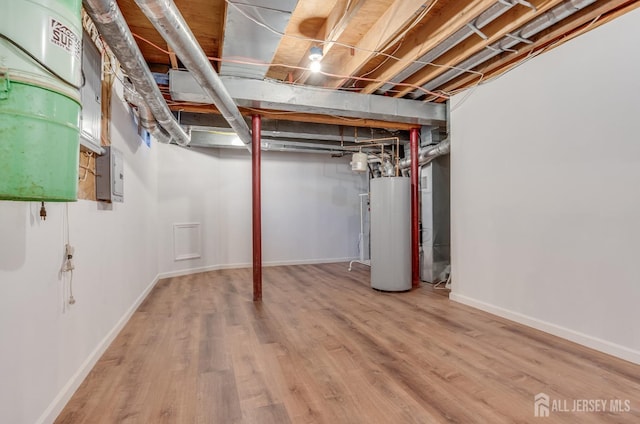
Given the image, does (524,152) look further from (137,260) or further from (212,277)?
(212,277)

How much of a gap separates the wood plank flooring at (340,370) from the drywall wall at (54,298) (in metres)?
0.19

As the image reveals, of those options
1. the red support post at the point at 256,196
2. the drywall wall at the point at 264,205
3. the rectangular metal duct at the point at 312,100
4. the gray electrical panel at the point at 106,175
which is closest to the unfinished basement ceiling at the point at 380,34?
the rectangular metal duct at the point at 312,100

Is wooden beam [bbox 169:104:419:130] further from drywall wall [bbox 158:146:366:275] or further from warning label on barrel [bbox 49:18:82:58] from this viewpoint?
warning label on barrel [bbox 49:18:82:58]

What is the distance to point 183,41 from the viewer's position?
1.81 m

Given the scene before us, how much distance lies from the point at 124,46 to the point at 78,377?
6.26 ft

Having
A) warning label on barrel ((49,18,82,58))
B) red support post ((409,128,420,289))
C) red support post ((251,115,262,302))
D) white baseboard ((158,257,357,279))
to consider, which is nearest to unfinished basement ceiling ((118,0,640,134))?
red support post ((251,115,262,302))

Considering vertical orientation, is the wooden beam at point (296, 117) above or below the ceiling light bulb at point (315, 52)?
below

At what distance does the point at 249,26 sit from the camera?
6.97 feet

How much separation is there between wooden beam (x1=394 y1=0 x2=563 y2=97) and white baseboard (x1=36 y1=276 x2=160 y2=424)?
141 inches

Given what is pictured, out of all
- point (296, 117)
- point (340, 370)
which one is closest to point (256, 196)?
point (296, 117)

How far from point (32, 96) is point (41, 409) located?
141 centimetres

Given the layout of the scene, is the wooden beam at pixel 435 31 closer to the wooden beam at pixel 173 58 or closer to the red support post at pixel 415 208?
the red support post at pixel 415 208

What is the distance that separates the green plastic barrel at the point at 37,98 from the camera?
847 millimetres

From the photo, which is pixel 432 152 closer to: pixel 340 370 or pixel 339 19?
pixel 339 19
